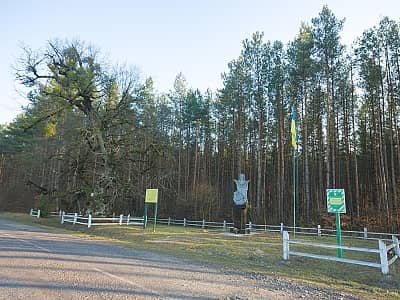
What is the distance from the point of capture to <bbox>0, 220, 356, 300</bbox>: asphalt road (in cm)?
508

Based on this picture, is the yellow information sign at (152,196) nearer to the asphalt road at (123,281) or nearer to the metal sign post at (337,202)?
the asphalt road at (123,281)

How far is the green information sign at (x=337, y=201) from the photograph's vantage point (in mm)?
10734

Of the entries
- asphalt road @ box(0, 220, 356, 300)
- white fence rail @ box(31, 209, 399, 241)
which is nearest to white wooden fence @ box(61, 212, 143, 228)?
white fence rail @ box(31, 209, 399, 241)

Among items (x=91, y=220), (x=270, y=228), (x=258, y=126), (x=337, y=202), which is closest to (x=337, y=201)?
(x=337, y=202)

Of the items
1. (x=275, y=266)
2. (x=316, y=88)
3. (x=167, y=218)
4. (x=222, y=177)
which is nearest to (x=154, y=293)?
(x=275, y=266)

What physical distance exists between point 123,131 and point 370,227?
20.0 metres

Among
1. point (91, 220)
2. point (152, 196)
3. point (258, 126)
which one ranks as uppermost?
point (258, 126)

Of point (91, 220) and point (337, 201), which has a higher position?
point (337, 201)

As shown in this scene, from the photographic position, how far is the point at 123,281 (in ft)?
19.4

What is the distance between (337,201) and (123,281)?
310 inches

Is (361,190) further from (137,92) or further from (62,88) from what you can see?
(62,88)

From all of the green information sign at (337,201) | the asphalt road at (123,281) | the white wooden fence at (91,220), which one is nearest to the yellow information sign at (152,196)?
the white wooden fence at (91,220)

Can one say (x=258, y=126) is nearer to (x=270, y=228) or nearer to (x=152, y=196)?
(x=270, y=228)

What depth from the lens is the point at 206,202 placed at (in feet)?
101
